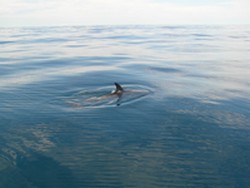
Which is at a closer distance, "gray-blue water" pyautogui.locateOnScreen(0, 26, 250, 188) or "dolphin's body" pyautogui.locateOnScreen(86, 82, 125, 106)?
"gray-blue water" pyautogui.locateOnScreen(0, 26, 250, 188)

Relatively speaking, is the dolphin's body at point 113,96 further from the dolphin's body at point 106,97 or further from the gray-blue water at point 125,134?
the gray-blue water at point 125,134

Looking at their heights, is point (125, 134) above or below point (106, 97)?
below

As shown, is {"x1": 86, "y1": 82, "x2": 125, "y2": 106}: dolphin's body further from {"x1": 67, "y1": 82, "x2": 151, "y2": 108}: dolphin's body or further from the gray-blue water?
the gray-blue water

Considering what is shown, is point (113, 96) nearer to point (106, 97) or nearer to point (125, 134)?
point (106, 97)

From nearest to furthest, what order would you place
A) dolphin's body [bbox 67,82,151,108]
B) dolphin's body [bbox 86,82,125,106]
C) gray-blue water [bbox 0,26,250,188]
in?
1. gray-blue water [bbox 0,26,250,188]
2. dolphin's body [bbox 67,82,151,108]
3. dolphin's body [bbox 86,82,125,106]

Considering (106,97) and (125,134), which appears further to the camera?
(106,97)

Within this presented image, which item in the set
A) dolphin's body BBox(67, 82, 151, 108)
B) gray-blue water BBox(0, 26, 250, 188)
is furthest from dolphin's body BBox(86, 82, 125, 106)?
gray-blue water BBox(0, 26, 250, 188)

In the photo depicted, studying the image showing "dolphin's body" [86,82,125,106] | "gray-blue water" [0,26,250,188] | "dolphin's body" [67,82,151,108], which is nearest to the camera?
"gray-blue water" [0,26,250,188]

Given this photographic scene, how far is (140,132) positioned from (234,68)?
15595 mm

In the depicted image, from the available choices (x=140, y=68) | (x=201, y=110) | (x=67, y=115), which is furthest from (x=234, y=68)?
(x=67, y=115)

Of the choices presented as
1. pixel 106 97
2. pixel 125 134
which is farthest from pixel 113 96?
pixel 125 134

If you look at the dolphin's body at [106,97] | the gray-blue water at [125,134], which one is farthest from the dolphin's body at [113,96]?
the gray-blue water at [125,134]

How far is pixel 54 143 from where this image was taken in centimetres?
957

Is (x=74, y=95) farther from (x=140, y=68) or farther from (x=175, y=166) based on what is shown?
(x=140, y=68)
